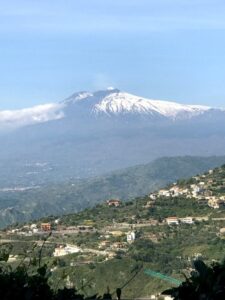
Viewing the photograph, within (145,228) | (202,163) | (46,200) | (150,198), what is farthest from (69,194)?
(145,228)

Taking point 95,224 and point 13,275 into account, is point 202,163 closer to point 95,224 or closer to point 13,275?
point 95,224

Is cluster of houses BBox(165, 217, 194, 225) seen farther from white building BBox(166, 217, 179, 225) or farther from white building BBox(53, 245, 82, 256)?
white building BBox(53, 245, 82, 256)

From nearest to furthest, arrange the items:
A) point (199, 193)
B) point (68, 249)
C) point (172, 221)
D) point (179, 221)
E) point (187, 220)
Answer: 1. point (68, 249)
2. point (179, 221)
3. point (187, 220)
4. point (172, 221)
5. point (199, 193)

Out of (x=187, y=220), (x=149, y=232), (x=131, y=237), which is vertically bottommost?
(x=149, y=232)

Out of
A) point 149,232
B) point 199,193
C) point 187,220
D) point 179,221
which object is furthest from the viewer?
point 199,193

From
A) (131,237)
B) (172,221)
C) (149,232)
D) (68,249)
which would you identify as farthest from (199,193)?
(68,249)

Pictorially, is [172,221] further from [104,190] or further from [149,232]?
[104,190]
